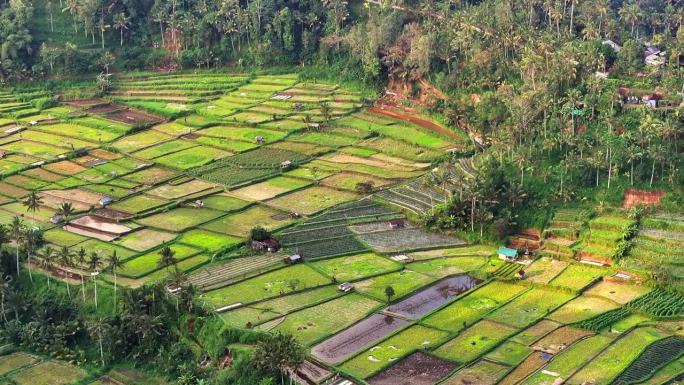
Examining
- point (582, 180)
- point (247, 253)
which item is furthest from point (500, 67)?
point (247, 253)

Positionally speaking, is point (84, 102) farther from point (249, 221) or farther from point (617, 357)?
point (617, 357)

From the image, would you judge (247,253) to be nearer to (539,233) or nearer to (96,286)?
(96,286)

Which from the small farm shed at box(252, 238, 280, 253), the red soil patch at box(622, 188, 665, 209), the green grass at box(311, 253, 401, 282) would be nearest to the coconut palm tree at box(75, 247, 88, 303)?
the small farm shed at box(252, 238, 280, 253)

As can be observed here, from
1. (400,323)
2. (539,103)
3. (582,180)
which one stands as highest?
(539,103)

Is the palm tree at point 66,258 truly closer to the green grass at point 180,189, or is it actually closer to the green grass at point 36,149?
the green grass at point 180,189

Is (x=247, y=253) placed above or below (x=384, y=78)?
below

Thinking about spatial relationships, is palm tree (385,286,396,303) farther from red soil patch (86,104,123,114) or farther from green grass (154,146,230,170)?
red soil patch (86,104,123,114)
